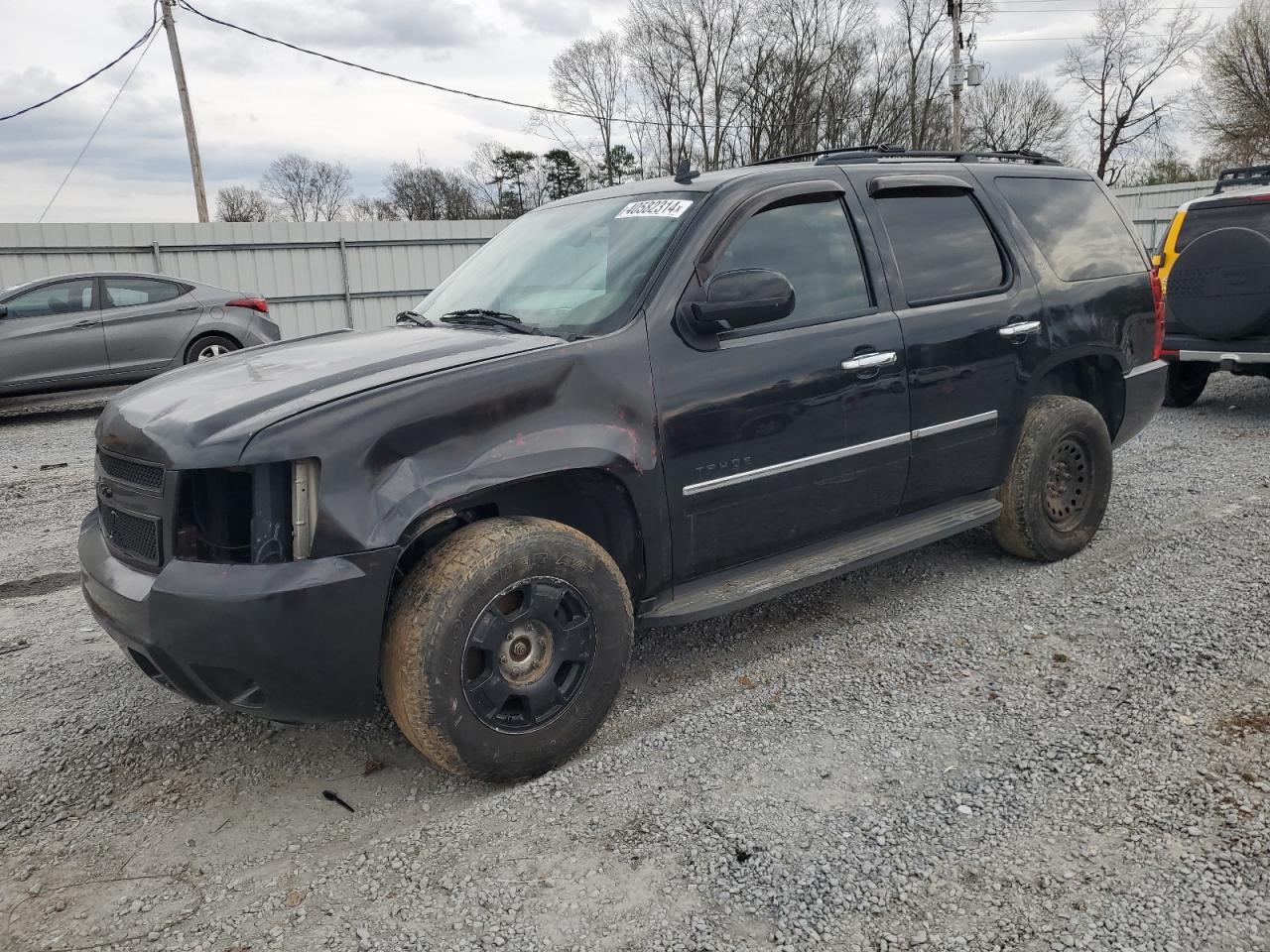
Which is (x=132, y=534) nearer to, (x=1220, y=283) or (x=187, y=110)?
(x=1220, y=283)

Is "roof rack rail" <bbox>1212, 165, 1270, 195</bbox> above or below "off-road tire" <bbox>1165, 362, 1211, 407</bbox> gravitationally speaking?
above

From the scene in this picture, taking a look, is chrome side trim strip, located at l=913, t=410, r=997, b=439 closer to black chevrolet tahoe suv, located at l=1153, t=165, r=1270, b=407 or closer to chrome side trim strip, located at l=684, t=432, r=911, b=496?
chrome side trim strip, located at l=684, t=432, r=911, b=496

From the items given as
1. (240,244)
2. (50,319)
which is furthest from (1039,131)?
(50,319)

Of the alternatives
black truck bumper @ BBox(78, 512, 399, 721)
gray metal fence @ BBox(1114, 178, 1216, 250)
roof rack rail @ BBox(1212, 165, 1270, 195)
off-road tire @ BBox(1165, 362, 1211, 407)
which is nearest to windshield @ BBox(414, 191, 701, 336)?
black truck bumper @ BBox(78, 512, 399, 721)

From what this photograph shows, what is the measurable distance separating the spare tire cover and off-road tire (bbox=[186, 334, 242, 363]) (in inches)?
386

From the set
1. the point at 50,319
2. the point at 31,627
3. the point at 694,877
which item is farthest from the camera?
the point at 50,319

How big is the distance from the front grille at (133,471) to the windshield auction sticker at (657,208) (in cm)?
189

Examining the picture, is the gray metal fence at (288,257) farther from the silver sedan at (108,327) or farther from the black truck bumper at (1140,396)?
the black truck bumper at (1140,396)

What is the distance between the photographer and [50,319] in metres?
10.1

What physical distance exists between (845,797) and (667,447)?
120 cm

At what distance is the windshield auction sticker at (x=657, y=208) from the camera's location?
11.0ft

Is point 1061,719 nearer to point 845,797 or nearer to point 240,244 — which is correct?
point 845,797

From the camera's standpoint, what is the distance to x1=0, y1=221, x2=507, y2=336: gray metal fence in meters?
15.0

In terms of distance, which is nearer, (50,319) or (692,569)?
(692,569)
